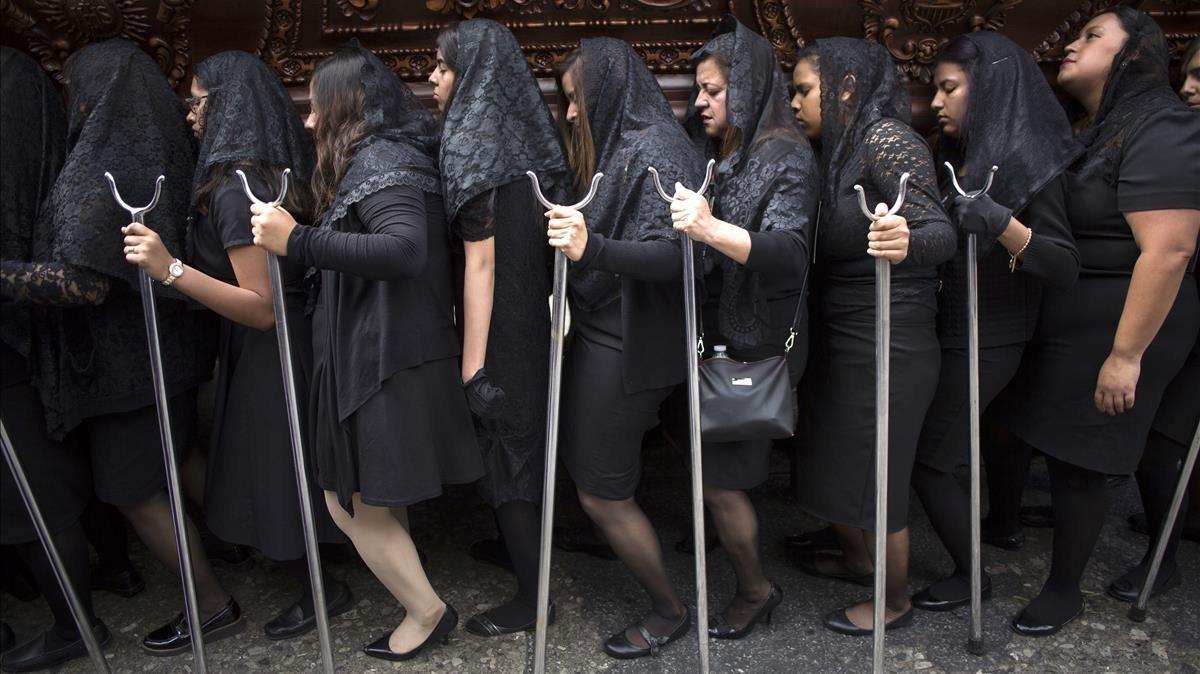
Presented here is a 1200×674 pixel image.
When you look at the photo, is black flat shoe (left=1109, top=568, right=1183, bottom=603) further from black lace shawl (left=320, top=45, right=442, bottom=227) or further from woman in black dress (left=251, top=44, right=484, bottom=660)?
black lace shawl (left=320, top=45, right=442, bottom=227)

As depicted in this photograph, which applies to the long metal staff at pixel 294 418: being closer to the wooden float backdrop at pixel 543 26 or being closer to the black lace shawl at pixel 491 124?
the black lace shawl at pixel 491 124

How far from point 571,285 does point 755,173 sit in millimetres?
603

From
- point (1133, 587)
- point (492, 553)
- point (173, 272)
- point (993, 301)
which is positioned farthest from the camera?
point (492, 553)

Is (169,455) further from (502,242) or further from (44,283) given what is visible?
(502,242)

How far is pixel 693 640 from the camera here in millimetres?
2787

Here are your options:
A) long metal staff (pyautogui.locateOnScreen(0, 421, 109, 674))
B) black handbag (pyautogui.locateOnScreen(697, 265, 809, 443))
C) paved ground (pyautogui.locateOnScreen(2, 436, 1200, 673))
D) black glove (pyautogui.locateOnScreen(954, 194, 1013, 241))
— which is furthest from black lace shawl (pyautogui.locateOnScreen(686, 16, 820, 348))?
long metal staff (pyautogui.locateOnScreen(0, 421, 109, 674))

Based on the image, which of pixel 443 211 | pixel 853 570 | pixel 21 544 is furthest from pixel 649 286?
pixel 21 544

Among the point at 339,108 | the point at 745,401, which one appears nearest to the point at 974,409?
the point at 745,401

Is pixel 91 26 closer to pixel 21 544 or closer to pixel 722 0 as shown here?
pixel 21 544

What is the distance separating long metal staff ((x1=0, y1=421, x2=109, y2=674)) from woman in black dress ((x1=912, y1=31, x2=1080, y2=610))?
2.49m

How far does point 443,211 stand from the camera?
2.46 meters

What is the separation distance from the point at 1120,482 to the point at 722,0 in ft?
8.41

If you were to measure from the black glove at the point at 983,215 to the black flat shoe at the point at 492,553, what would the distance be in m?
1.86

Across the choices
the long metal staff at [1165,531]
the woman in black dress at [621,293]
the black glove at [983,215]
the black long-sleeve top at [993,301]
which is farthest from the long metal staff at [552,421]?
the long metal staff at [1165,531]
